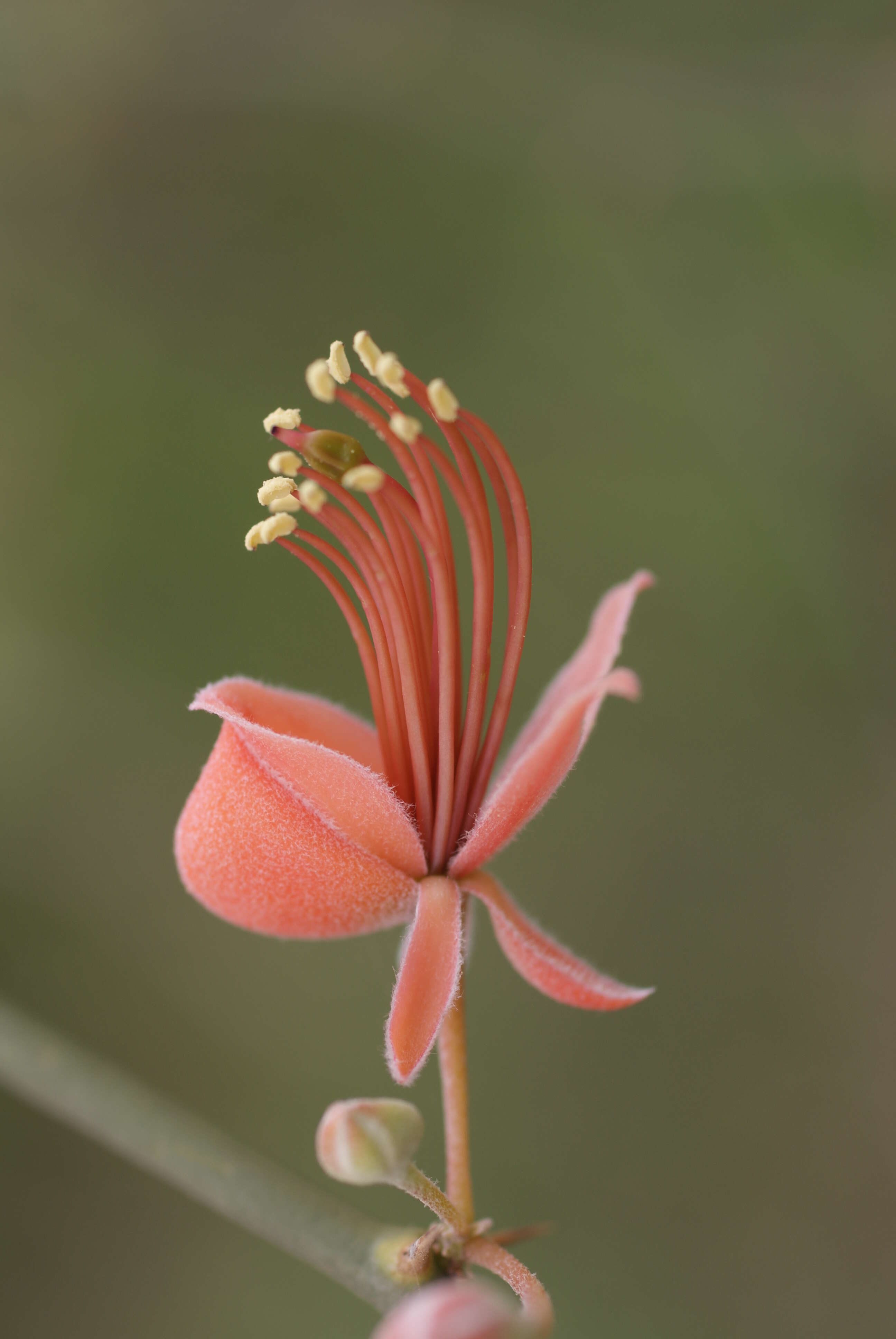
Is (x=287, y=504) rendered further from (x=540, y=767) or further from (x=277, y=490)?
(x=540, y=767)

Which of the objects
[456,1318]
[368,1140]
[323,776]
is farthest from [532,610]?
[456,1318]

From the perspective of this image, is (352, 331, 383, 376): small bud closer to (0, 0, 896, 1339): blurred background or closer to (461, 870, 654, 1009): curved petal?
(461, 870, 654, 1009): curved petal

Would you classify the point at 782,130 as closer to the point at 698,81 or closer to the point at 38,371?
the point at 698,81

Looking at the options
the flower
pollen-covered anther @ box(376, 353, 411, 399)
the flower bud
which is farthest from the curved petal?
pollen-covered anther @ box(376, 353, 411, 399)

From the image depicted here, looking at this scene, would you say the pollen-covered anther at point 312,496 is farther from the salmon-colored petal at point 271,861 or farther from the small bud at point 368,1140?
the small bud at point 368,1140

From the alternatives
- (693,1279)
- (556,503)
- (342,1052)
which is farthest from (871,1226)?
(556,503)

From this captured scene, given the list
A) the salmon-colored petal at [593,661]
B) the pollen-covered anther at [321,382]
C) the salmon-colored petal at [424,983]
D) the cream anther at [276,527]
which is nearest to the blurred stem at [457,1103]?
the salmon-colored petal at [424,983]
